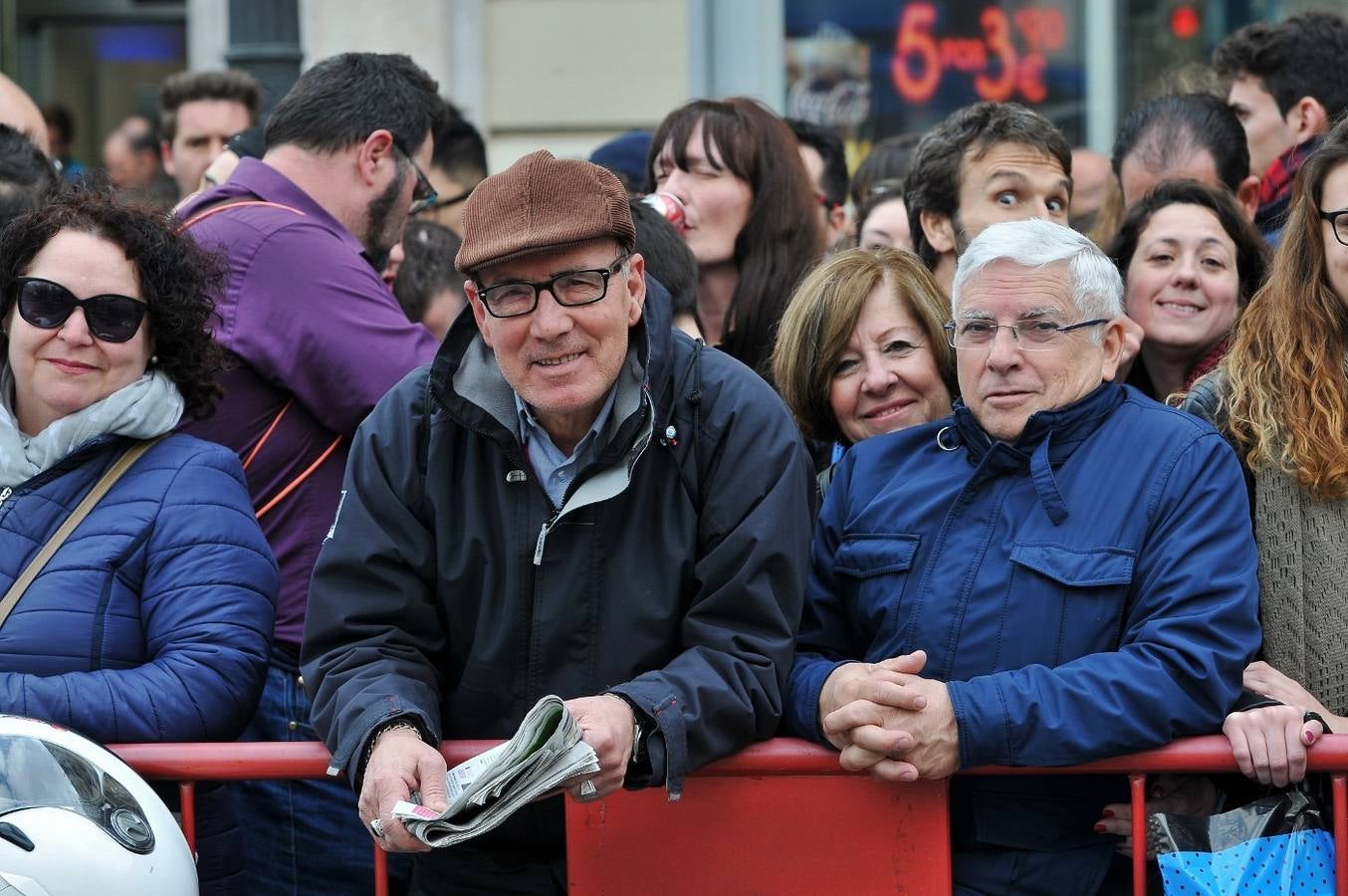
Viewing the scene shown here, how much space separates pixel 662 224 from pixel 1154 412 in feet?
4.54

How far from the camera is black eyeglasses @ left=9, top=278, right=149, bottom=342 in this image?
355cm

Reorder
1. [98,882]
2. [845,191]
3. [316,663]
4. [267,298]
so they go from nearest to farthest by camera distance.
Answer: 1. [98,882]
2. [316,663]
3. [267,298]
4. [845,191]

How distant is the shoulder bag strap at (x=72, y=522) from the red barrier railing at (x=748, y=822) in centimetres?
38

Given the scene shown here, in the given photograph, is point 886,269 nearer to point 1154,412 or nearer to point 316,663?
point 1154,412

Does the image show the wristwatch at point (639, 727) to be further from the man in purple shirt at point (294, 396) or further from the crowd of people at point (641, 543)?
the man in purple shirt at point (294, 396)

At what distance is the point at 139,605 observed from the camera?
338 cm

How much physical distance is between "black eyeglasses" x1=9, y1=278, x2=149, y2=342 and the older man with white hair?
58.9 inches

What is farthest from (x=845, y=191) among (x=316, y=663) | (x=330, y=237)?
(x=316, y=663)

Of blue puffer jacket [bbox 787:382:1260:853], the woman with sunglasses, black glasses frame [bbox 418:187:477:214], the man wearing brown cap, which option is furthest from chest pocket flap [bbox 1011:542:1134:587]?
black glasses frame [bbox 418:187:477:214]

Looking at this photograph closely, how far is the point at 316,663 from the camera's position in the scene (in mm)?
3195

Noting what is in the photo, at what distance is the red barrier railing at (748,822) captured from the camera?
3.13 metres

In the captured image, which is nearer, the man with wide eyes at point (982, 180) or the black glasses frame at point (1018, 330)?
the black glasses frame at point (1018, 330)

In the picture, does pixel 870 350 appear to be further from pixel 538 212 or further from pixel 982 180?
pixel 538 212

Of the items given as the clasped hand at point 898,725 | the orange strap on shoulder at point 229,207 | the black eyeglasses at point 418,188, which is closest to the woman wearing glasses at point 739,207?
the black eyeglasses at point 418,188
